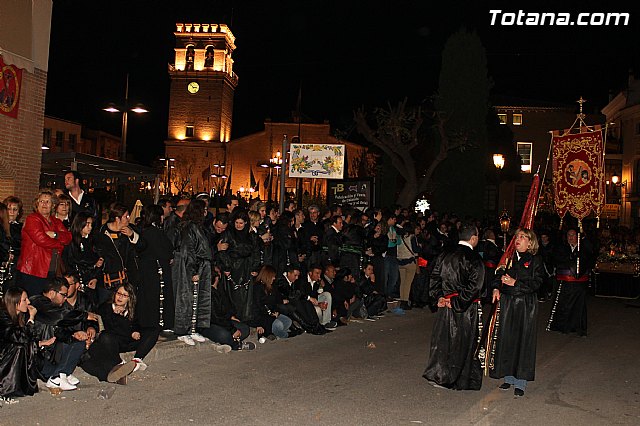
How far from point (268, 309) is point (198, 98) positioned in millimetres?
70721

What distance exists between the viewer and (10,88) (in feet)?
48.5

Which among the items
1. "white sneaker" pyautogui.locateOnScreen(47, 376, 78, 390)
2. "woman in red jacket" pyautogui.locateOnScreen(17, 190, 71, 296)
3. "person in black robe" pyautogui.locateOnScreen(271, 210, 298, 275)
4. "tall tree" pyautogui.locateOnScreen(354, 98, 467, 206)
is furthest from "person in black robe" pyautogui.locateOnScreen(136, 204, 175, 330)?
"tall tree" pyautogui.locateOnScreen(354, 98, 467, 206)

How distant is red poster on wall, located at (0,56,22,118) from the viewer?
14.5m

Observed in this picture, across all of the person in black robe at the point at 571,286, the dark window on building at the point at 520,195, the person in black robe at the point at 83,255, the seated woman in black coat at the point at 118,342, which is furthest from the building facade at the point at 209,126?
the seated woman in black coat at the point at 118,342

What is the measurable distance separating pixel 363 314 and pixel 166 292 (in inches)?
210

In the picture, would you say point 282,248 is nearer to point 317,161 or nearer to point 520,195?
point 317,161

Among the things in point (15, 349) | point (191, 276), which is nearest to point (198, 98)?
point (191, 276)

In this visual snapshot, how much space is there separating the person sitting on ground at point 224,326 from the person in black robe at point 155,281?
26.2 inches

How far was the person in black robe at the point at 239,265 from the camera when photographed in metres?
11.3

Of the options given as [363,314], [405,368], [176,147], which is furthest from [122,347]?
[176,147]

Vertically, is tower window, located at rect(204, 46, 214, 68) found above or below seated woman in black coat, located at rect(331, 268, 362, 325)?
above

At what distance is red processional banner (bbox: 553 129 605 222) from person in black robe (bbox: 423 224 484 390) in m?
12.3

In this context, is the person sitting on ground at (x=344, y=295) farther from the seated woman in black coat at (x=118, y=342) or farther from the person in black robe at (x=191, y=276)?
the seated woman in black coat at (x=118, y=342)

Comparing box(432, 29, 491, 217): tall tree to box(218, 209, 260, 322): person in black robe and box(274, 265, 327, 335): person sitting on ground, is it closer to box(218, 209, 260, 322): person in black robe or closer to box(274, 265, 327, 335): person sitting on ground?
box(274, 265, 327, 335): person sitting on ground
